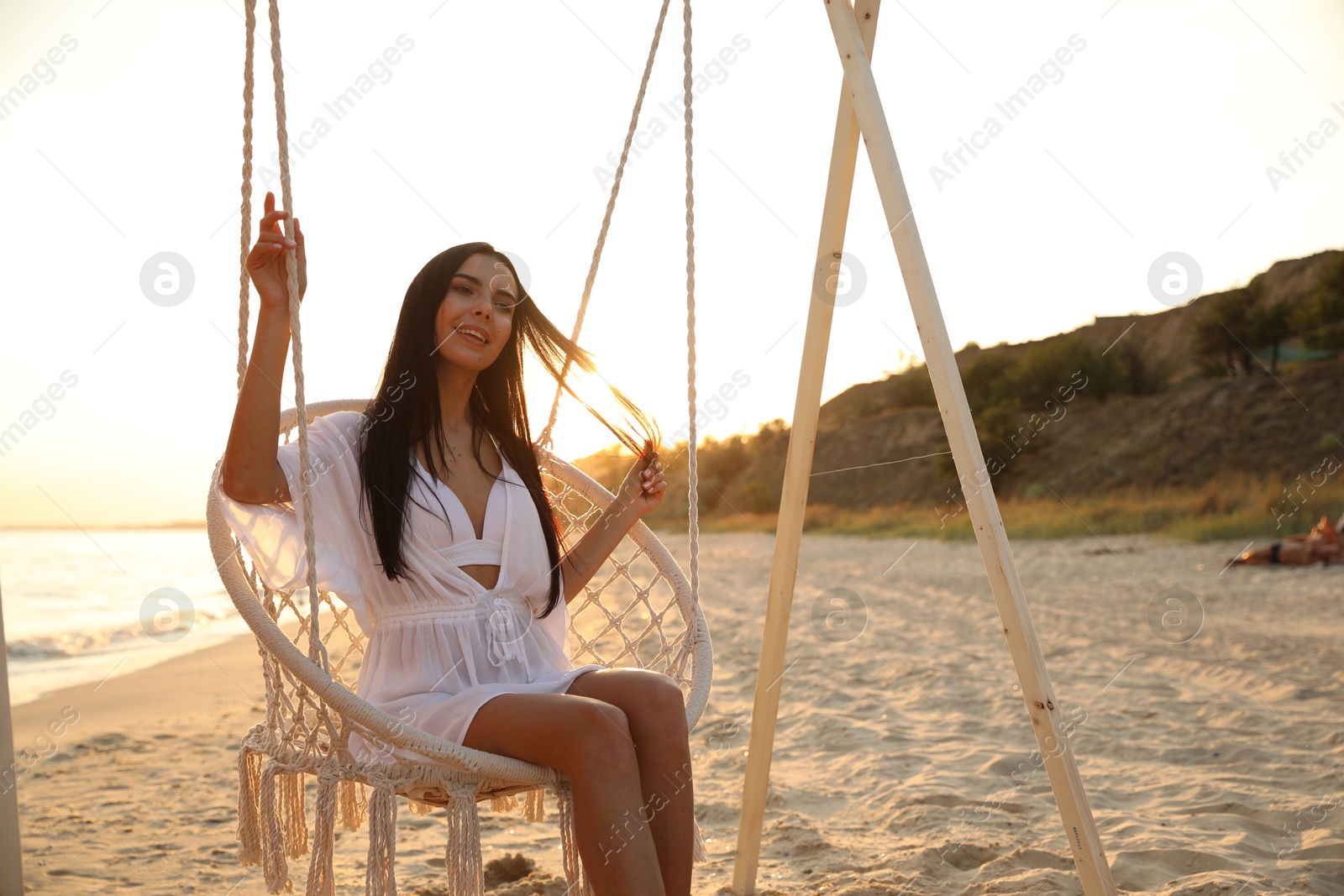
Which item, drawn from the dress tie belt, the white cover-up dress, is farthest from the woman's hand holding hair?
the dress tie belt

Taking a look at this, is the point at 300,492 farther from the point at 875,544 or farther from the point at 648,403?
the point at 875,544

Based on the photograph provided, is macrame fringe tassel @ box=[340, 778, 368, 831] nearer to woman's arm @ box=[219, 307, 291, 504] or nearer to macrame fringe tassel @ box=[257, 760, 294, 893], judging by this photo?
macrame fringe tassel @ box=[257, 760, 294, 893]

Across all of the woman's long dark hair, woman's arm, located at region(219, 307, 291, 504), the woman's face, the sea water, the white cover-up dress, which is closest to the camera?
woman's arm, located at region(219, 307, 291, 504)

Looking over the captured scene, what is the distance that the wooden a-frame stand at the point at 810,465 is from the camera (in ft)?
4.44

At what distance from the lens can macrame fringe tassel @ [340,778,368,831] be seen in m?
1.48

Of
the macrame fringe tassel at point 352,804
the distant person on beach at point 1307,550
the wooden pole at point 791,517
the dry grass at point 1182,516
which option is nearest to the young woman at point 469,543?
the macrame fringe tassel at point 352,804

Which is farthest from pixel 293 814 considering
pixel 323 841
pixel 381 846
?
pixel 381 846

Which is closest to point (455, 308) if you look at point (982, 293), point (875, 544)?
point (875, 544)

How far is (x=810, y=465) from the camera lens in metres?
1.63

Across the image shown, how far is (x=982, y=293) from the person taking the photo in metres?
13.6

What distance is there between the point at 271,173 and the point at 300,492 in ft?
5.18

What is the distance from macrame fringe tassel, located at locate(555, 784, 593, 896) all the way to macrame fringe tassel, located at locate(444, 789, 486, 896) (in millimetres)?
120

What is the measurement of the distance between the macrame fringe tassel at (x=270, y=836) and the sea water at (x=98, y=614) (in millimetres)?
1085

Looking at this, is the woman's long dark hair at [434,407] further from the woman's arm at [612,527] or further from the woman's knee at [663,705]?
the woman's knee at [663,705]
